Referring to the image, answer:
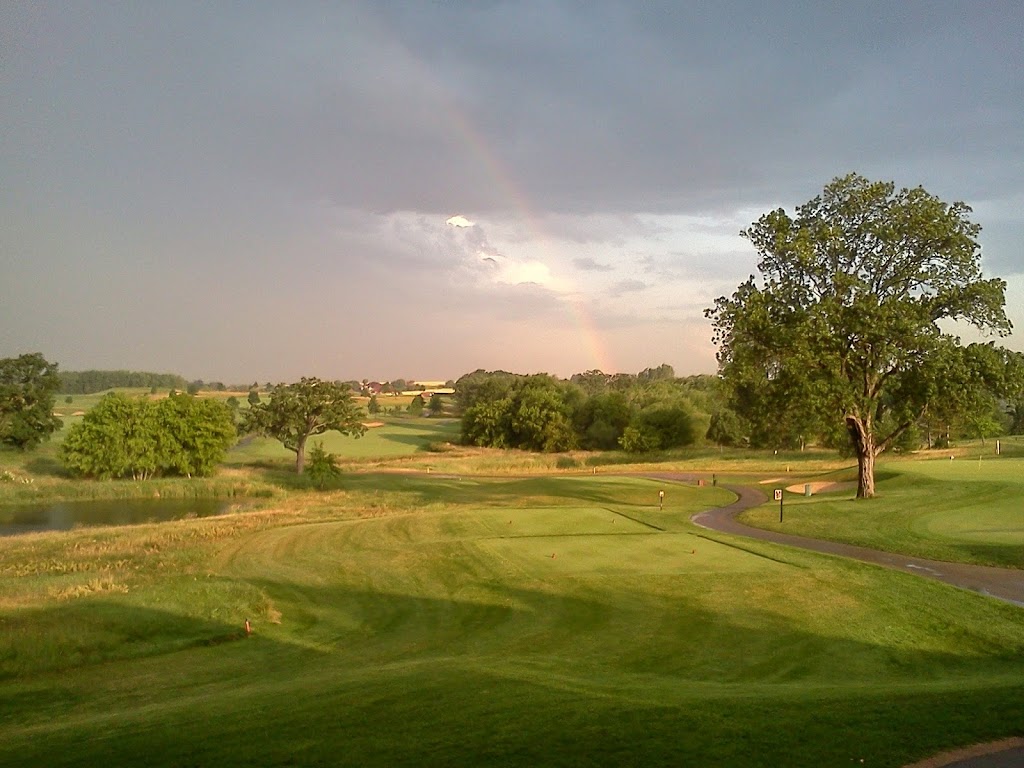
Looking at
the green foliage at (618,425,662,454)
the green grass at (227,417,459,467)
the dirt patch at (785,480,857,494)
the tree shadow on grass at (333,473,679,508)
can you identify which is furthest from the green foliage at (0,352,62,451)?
the dirt patch at (785,480,857,494)

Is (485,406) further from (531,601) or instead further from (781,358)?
(531,601)

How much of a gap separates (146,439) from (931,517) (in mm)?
59106

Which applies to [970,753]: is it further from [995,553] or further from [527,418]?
[527,418]

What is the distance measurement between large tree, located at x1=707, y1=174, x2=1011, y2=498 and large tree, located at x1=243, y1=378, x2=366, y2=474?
3979 cm

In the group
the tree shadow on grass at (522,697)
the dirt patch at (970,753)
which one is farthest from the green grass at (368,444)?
the dirt patch at (970,753)

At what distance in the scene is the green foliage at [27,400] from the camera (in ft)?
233

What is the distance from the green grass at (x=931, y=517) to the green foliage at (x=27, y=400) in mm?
65690

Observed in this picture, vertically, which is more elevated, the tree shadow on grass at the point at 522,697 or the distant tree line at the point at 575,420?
the distant tree line at the point at 575,420

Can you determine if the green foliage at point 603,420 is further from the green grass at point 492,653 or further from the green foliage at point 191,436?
the green grass at point 492,653

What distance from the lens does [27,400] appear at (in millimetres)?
72312

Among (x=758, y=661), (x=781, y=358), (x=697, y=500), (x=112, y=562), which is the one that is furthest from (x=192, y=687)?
(x=697, y=500)

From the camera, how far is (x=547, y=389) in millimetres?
107688

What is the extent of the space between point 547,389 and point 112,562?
83457 mm

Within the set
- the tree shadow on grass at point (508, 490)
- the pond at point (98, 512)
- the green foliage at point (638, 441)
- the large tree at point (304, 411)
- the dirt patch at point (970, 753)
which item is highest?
the large tree at point (304, 411)
